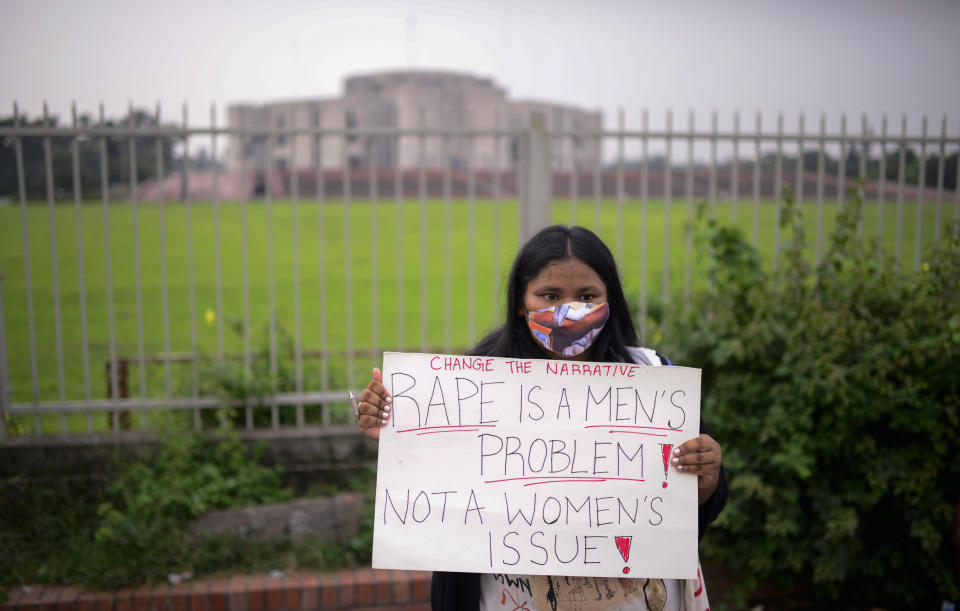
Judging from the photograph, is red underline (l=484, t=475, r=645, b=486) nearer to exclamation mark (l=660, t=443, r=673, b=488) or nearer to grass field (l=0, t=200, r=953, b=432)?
exclamation mark (l=660, t=443, r=673, b=488)

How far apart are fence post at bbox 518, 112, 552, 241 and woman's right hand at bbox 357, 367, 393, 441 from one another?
2.72 metres

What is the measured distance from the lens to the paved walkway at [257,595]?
329 cm

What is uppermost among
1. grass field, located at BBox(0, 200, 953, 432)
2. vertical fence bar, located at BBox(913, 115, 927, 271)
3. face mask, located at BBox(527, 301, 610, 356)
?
vertical fence bar, located at BBox(913, 115, 927, 271)

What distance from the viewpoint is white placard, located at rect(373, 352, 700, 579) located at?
1.82 meters

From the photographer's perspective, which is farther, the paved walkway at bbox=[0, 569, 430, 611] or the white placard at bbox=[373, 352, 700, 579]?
the paved walkway at bbox=[0, 569, 430, 611]

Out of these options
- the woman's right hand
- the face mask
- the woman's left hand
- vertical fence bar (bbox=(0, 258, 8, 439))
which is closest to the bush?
the woman's left hand

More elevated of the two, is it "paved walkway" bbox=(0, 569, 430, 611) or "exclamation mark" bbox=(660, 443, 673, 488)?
"exclamation mark" bbox=(660, 443, 673, 488)

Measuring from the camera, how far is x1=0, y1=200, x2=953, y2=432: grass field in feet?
15.5

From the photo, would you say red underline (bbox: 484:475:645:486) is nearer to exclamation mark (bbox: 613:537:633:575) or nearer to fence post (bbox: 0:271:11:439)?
exclamation mark (bbox: 613:537:633:575)

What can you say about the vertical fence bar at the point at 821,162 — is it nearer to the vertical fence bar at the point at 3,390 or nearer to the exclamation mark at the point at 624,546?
the exclamation mark at the point at 624,546

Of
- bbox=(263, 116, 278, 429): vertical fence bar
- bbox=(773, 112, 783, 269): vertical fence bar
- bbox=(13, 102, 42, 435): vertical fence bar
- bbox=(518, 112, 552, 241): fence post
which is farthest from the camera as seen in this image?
bbox=(518, 112, 552, 241): fence post

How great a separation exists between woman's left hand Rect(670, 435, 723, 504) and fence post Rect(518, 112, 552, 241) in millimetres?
2747

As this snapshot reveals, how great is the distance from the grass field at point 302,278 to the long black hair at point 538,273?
1.92 feet

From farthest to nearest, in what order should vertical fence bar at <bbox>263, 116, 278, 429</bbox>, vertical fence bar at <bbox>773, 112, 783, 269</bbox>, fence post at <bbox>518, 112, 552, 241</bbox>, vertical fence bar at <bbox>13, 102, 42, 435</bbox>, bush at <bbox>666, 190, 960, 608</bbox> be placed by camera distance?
1. fence post at <bbox>518, 112, 552, 241</bbox>
2. vertical fence bar at <bbox>773, 112, 783, 269</bbox>
3. vertical fence bar at <bbox>263, 116, 278, 429</bbox>
4. vertical fence bar at <bbox>13, 102, 42, 435</bbox>
5. bush at <bbox>666, 190, 960, 608</bbox>
